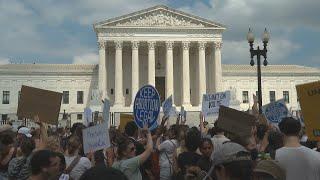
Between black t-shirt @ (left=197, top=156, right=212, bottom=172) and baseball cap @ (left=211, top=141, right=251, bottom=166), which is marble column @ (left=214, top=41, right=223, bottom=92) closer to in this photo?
black t-shirt @ (left=197, top=156, right=212, bottom=172)

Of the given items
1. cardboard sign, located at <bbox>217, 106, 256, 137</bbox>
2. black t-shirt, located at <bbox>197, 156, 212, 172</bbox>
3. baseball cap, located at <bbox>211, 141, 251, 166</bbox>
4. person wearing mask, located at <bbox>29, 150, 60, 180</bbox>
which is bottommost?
black t-shirt, located at <bbox>197, 156, 212, 172</bbox>

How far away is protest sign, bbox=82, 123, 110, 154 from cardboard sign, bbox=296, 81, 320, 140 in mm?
3281

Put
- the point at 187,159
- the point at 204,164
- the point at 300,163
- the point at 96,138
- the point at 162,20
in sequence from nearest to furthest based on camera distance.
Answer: the point at 300,163 → the point at 204,164 → the point at 187,159 → the point at 96,138 → the point at 162,20

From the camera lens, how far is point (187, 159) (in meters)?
7.03

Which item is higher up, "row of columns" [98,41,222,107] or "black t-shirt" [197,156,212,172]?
"row of columns" [98,41,222,107]

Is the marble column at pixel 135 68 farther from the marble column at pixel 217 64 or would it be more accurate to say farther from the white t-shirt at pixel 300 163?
the white t-shirt at pixel 300 163

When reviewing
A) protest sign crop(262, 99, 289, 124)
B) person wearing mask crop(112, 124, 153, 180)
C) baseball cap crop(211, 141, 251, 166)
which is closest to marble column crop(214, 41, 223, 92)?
protest sign crop(262, 99, 289, 124)

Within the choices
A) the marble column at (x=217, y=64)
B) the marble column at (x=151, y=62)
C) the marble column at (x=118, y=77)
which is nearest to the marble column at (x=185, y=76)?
the marble column at (x=217, y=64)

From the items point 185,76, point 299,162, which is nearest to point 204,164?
point 299,162

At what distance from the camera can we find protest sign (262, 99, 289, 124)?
13.9m

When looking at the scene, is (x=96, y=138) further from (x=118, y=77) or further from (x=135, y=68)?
(x=118, y=77)

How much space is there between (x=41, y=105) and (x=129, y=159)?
3.76 metres

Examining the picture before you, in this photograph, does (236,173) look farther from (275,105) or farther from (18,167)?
(275,105)

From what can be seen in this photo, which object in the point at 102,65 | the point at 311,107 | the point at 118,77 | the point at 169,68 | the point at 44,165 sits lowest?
the point at 44,165
